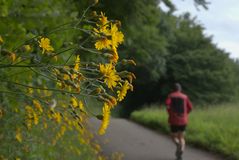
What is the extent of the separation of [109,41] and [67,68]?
0.85 feet

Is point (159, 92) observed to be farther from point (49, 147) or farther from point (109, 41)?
point (109, 41)

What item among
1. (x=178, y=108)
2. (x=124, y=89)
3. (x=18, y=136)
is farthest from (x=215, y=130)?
(x=124, y=89)

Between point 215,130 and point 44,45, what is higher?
point 215,130

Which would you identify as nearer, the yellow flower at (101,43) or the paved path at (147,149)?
the yellow flower at (101,43)

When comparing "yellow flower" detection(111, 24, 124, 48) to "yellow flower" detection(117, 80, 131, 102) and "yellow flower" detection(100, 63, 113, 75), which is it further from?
"yellow flower" detection(117, 80, 131, 102)

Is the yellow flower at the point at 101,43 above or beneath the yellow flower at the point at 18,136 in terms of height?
above

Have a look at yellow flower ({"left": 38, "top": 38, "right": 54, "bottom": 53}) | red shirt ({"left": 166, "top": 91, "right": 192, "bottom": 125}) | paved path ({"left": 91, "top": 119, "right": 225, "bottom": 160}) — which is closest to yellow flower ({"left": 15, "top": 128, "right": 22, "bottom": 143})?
yellow flower ({"left": 38, "top": 38, "right": 54, "bottom": 53})

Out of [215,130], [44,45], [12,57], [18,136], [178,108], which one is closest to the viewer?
[12,57]

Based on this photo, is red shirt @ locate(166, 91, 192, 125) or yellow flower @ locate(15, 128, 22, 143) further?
red shirt @ locate(166, 91, 192, 125)

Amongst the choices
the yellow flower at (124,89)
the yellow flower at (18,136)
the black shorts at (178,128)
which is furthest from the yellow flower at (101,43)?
the black shorts at (178,128)

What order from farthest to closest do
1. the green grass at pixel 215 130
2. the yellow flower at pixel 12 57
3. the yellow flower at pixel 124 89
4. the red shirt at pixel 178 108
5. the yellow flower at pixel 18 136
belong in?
the green grass at pixel 215 130 → the red shirt at pixel 178 108 → the yellow flower at pixel 18 136 → the yellow flower at pixel 124 89 → the yellow flower at pixel 12 57

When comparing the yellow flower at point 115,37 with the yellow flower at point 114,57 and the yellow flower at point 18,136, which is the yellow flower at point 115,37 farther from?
the yellow flower at point 18,136

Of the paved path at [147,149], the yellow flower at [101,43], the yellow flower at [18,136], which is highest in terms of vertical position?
A: the paved path at [147,149]

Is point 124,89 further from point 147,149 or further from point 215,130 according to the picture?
point 215,130
